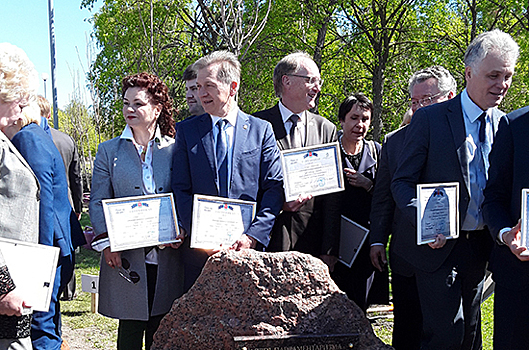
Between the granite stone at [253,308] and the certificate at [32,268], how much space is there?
74cm

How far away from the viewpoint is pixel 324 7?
15914mm

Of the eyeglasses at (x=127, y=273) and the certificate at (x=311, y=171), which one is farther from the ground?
the certificate at (x=311, y=171)

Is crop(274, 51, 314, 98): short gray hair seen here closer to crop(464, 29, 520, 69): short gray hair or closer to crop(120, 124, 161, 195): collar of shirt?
crop(120, 124, 161, 195): collar of shirt

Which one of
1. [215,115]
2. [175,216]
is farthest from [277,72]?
[175,216]

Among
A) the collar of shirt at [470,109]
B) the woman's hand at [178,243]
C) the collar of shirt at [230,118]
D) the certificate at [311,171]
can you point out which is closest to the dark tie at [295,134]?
the certificate at [311,171]

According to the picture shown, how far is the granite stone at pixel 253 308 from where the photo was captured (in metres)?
3.06

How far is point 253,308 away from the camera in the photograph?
309cm

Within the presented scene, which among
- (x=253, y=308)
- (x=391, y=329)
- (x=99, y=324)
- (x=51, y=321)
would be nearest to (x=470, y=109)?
(x=253, y=308)

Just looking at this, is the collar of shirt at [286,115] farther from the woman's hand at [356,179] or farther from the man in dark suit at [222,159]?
the woman's hand at [356,179]

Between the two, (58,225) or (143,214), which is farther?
(143,214)

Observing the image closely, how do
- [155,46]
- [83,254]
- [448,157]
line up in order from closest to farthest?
[448,157], [83,254], [155,46]

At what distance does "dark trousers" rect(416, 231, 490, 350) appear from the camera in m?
3.34

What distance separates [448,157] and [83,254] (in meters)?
8.69

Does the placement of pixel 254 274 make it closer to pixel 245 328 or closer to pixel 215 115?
pixel 245 328
